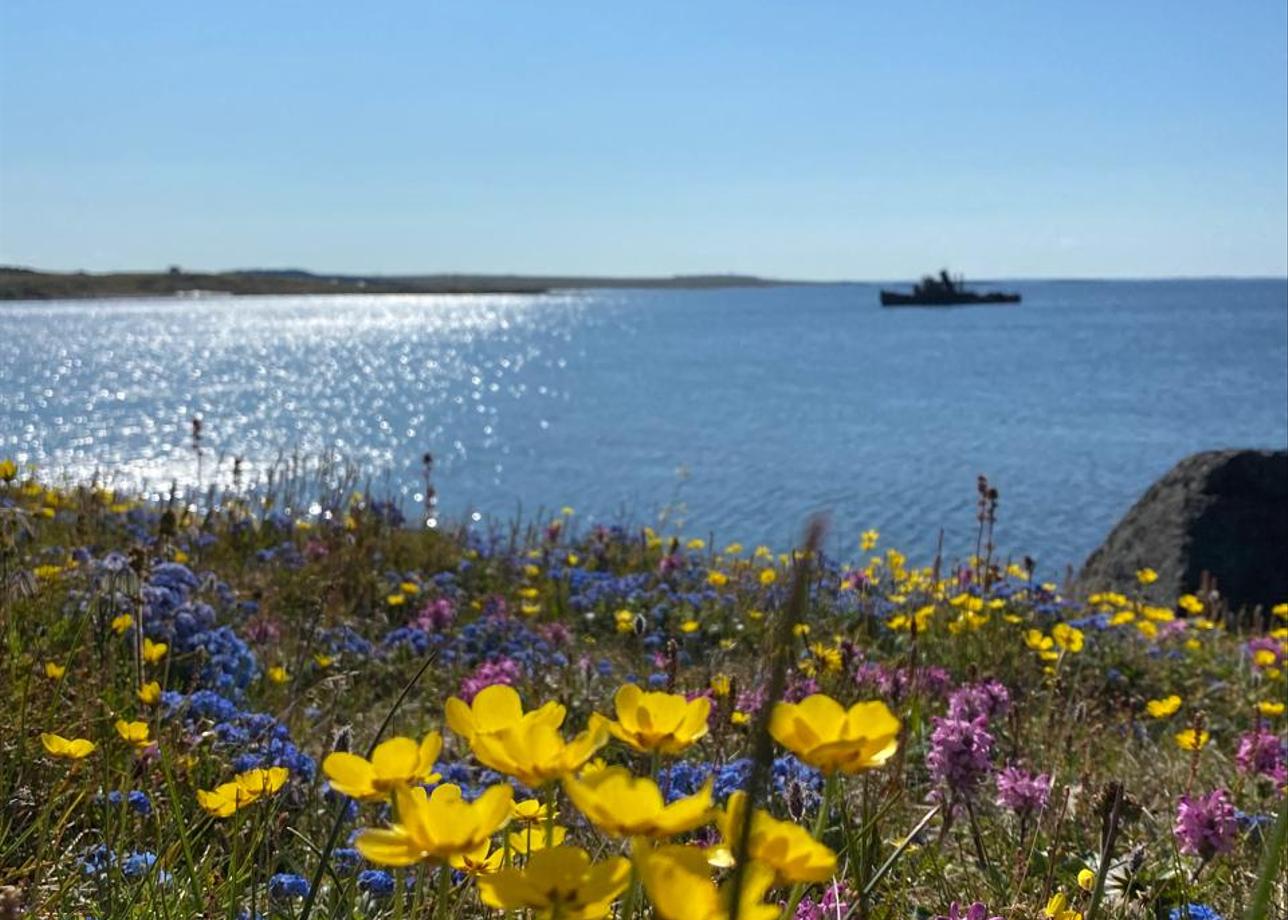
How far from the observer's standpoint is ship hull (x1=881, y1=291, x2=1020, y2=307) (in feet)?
359

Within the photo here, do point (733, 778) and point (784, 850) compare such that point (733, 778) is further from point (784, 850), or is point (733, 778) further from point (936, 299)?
point (936, 299)

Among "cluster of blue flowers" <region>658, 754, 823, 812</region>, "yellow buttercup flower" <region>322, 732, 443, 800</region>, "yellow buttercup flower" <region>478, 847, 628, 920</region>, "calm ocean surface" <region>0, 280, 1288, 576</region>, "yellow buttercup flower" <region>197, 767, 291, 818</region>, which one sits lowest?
"calm ocean surface" <region>0, 280, 1288, 576</region>

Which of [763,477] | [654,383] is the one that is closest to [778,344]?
[654,383]

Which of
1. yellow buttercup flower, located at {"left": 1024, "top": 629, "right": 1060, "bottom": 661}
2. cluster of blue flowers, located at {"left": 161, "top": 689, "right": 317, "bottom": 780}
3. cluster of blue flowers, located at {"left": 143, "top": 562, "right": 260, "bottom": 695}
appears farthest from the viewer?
yellow buttercup flower, located at {"left": 1024, "top": 629, "right": 1060, "bottom": 661}

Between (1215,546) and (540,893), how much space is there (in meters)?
9.75

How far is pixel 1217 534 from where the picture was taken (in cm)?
938

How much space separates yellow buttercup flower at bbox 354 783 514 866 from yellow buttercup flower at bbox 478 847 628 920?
5 cm

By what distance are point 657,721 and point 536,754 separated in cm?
15

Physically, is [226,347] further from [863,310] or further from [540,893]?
[540,893]

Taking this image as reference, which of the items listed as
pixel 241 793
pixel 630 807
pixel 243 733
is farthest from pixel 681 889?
pixel 243 733

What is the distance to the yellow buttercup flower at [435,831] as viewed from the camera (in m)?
0.82

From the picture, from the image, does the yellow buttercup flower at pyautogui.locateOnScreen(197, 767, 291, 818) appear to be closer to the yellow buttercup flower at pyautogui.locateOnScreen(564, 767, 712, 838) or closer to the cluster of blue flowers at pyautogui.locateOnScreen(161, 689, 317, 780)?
the yellow buttercup flower at pyautogui.locateOnScreen(564, 767, 712, 838)

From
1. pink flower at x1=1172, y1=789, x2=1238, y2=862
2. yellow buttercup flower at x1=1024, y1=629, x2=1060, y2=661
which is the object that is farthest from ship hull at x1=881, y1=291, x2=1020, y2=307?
pink flower at x1=1172, y1=789, x2=1238, y2=862

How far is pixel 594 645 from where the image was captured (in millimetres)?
5875
